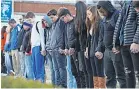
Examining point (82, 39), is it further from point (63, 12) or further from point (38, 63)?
point (38, 63)

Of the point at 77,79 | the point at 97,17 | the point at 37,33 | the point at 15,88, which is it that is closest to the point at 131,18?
the point at 97,17

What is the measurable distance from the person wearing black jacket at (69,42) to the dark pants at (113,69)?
1.36 metres

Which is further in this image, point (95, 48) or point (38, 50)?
point (38, 50)

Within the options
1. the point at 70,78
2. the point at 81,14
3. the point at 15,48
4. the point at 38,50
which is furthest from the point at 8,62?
the point at 81,14

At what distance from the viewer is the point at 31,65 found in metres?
11.2

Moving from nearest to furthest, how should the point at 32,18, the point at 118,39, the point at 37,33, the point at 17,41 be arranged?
the point at 118,39, the point at 37,33, the point at 32,18, the point at 17,41

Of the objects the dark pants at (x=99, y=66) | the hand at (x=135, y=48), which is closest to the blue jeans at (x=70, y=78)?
the dark pants at (x=99, y=66)

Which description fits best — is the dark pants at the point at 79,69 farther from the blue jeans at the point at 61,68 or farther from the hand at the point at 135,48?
the hand at the point at 135,48

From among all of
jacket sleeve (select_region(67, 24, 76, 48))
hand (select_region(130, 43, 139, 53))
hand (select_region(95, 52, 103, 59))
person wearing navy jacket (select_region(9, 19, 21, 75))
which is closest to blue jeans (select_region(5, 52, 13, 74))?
person wearing navy jacket (select_region(9, 19, 21, 75))

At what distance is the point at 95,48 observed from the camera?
792 centimetres

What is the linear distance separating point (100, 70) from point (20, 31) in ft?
15.6

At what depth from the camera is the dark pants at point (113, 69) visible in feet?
23.6

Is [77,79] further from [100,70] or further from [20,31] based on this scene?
[20,31]

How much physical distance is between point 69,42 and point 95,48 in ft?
3.45
